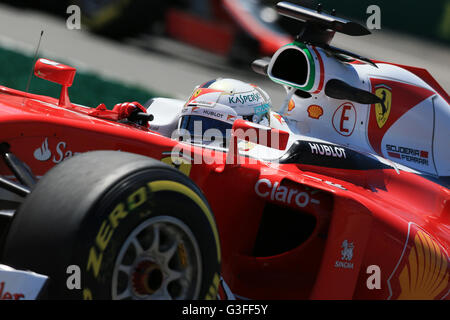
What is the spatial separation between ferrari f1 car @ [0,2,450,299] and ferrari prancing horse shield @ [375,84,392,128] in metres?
0.01

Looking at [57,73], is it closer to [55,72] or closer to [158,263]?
[55,72]

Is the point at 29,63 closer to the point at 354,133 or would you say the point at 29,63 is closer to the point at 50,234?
the point at 354,133

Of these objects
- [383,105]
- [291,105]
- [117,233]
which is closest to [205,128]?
[291,105]

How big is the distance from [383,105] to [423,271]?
1.38m

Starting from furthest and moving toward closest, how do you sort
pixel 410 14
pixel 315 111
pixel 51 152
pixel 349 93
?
pixel 410 14 < pixel 315 111 < pixel 349 93 < pixel 51 152

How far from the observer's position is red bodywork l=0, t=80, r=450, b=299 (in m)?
3.33

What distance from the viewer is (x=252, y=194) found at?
361 centimetres

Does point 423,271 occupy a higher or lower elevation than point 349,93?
lower

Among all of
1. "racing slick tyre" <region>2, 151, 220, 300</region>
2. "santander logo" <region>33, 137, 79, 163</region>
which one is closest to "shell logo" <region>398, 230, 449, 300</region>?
"racing slick tyre" <region>2, 151, 220, 300</region>

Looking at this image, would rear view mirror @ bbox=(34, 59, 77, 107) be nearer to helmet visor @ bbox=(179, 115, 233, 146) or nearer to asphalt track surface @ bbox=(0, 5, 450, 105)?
helmet visor @ bbox=(179, 115, 233, 146)
